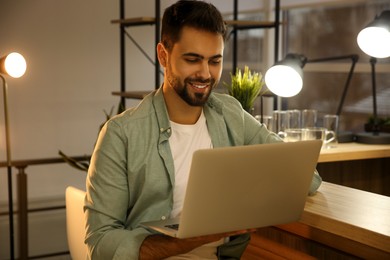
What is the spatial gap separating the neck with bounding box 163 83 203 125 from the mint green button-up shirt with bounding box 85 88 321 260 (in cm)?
3

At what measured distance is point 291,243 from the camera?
82.8 inches

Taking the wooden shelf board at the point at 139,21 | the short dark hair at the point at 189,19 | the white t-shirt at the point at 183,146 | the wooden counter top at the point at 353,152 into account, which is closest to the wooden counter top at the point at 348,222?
the white t-shirt at the point at 183,146

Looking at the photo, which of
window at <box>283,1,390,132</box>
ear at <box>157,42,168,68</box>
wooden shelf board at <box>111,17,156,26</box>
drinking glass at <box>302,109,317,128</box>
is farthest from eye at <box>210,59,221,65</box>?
window at <box>283,1,390,132</box>

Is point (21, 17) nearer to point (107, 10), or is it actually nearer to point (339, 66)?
point (107, 10)

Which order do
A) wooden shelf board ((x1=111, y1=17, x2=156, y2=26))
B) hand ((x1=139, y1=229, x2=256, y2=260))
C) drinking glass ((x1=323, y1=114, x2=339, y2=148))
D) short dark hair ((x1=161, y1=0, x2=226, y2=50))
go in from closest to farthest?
hand ((x1=139, y1=229, x2=256, y2=260))
short dark hair ((x1=161, y1=0, x2=226, y2=50))
drinking glass ((x1=323, y1=114, x2=339, y2=148))
wooden shelf board ((x1=111, y1=17, x2=156, y2=26))

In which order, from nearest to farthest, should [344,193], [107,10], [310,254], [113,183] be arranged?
[113,183] → [310,254] → [344,193] → [107,10]

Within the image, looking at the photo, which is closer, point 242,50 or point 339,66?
point 339,66

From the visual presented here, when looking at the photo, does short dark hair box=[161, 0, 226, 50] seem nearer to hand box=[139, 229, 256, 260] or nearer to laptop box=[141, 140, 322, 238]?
laptop box=[141, 140, 322, 238]

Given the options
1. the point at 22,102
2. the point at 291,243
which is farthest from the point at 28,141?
the point at 291,243

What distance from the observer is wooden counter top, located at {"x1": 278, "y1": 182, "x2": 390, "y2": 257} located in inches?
67.0

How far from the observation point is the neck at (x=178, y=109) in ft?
6.61

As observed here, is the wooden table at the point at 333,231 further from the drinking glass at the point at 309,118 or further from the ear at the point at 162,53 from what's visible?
the drinking glass at the point at 309,118

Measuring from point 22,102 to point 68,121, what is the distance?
44 centimetres

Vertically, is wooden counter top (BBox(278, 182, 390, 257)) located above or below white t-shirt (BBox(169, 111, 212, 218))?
below
